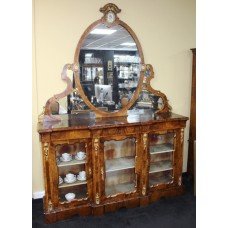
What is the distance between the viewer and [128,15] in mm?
3066

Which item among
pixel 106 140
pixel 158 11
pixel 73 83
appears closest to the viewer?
pixel 106 140

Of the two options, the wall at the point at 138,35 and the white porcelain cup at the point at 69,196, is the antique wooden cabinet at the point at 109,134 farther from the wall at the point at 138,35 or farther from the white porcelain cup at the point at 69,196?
the wall at the point at 138,35

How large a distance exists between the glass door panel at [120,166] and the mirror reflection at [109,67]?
480 millimetres

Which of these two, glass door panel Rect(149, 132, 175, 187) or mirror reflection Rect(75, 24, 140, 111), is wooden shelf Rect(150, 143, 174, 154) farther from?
mirror reflection Rect(75, 24, 140, 111)

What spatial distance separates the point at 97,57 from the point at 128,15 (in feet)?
2.20

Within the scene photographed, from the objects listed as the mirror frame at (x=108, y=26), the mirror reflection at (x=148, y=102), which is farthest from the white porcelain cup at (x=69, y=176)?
the mirror reflection at (x=148, y=102)

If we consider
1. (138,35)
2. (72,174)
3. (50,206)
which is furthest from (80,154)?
(138,35)

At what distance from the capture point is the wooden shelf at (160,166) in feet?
10.1

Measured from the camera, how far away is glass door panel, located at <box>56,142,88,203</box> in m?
2.72

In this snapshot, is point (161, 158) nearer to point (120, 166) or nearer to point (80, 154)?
point (120, 166)

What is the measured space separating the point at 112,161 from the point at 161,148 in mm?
642
